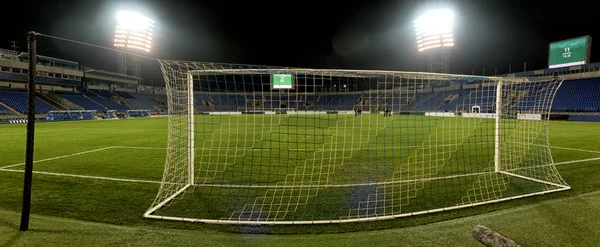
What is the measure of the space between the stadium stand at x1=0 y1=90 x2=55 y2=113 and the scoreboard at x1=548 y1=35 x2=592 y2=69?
174ft

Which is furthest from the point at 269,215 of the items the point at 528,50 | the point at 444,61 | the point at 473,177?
the point at 528,50

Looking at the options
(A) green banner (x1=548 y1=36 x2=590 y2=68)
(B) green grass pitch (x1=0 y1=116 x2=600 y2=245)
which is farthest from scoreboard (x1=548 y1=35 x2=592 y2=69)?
(B) green grass pitch (x1=0 y1=116 x2=600 y2=245)

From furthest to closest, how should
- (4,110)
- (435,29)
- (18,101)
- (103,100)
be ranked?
(103,100) → (435,29) → (18,101) → (4,110)

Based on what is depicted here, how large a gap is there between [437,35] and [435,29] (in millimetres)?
761

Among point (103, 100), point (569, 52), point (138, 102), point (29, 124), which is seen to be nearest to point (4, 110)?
point (103, 100)

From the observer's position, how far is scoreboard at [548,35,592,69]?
85.3 feet

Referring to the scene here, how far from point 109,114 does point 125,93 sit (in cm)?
1641

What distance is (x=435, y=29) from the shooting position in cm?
3167

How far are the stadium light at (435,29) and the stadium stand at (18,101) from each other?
42301 mm

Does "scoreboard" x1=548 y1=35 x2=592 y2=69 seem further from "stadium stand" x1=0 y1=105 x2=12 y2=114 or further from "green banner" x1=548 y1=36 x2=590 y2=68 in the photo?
"stadium stand" x1=0 y1=105 x2=12 y2=114

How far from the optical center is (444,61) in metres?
33.4

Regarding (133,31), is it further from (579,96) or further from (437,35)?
(579,96)

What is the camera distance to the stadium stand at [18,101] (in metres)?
28.4

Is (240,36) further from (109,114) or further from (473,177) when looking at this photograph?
(473,177)
